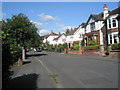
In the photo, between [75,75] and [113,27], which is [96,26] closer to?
[113,27]

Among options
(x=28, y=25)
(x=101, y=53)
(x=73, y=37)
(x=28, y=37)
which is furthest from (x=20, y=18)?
(x=73, y=37)

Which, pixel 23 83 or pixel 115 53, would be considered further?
pixel 115 53

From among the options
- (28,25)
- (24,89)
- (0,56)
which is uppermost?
(28,25)

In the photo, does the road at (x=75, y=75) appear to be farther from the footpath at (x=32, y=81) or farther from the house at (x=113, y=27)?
the house at (x=113, y=27)

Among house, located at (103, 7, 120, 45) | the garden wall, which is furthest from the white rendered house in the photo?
the garden wall

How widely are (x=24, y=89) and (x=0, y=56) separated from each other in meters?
2.33

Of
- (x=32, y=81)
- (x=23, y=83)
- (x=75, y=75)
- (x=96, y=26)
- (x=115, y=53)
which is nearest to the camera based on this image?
(x=23, y=83)

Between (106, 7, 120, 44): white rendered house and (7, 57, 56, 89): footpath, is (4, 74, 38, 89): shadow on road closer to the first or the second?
(7, 57, 56, 89): footpath

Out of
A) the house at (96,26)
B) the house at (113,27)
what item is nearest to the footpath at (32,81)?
the house at (113,27)

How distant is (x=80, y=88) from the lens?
645 centimetres

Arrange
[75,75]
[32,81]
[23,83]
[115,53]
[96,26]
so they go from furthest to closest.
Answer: [96,26], [115,53], [75,75], [32,81], [23,83]

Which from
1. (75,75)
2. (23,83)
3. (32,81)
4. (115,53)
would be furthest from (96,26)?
(23,83)

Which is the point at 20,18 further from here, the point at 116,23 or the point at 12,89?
the point at 12,89

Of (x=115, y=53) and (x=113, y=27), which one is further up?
(x=113, y=27)
